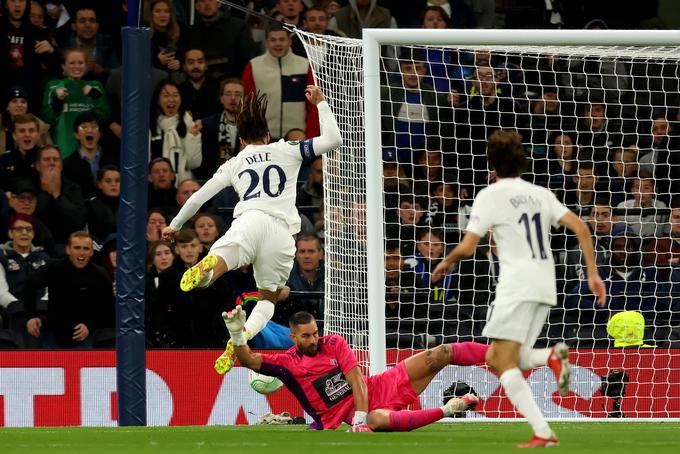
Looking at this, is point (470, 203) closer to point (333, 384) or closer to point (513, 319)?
point (333, 384)

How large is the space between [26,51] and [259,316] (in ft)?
21.6

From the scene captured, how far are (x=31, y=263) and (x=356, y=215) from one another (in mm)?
3888

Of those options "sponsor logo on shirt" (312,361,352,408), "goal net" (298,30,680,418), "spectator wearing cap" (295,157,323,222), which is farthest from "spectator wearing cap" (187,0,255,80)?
"sponsor logo on shirt" (312,361,352,408)

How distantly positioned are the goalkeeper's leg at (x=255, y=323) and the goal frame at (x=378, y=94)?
858 millimetres

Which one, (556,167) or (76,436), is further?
(556,167)

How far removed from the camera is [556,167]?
15.2 metres

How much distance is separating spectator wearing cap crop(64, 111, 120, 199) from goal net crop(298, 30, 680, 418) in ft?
10.3

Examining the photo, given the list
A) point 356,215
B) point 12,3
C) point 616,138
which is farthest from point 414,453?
point 12,3

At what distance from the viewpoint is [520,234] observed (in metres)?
8.24

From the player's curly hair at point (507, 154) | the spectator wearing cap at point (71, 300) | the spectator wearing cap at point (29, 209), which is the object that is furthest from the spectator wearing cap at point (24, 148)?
the player's curly hair at point (507, 154)

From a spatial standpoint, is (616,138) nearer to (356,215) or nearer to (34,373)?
(356,215)

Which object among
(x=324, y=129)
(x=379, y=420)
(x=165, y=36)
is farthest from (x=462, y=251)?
(x=165, y=36)

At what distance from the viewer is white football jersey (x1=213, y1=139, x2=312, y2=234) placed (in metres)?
11.4

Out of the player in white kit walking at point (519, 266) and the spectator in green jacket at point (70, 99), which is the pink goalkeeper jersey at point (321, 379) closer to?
the player in white kit walking at point (519, 266)
